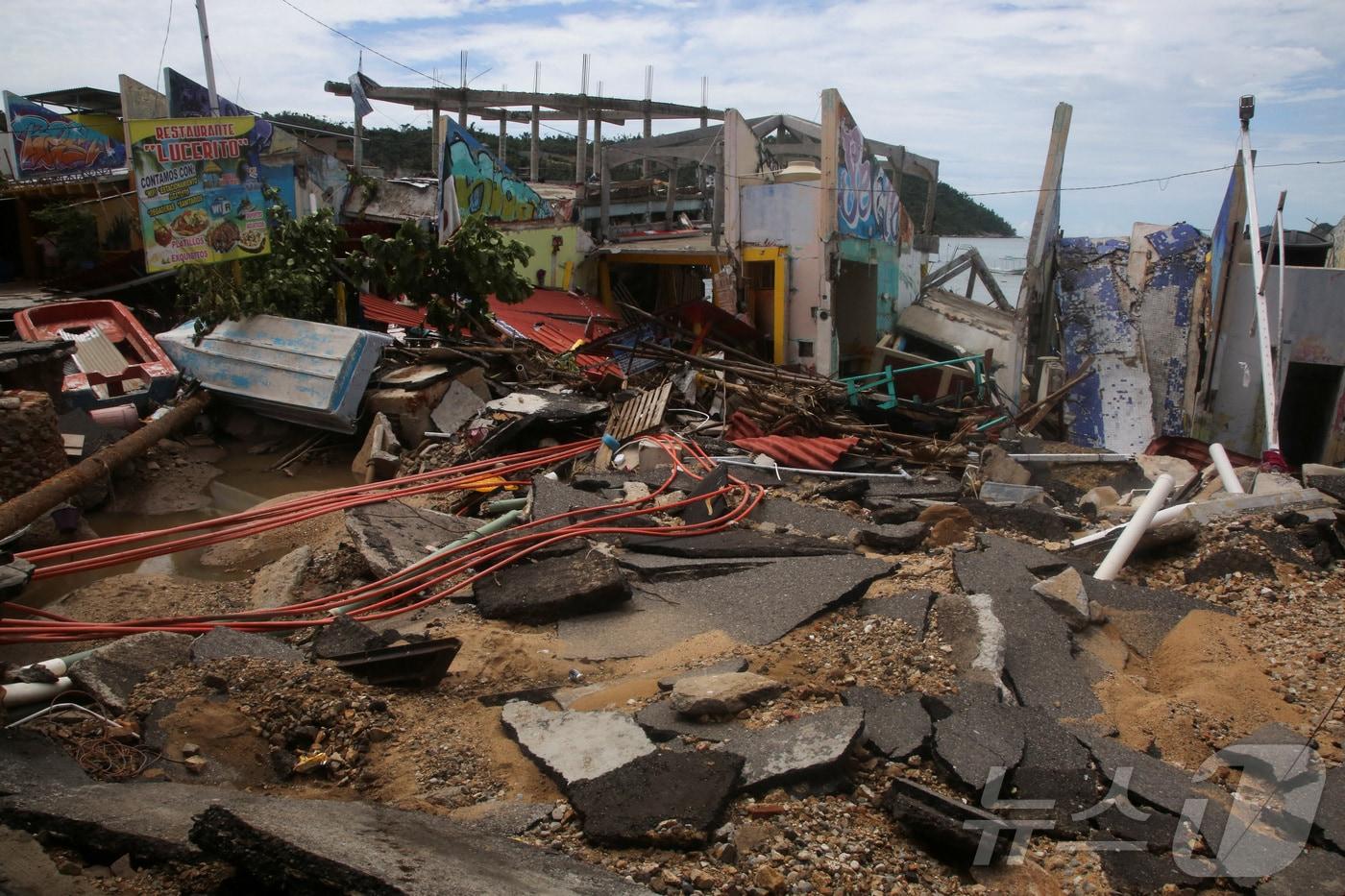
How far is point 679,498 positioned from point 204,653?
3.82 meters

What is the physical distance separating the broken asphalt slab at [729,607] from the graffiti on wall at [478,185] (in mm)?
10421

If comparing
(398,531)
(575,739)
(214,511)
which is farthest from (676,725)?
(214,511)

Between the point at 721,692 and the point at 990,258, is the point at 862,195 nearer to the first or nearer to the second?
the point at 990,258

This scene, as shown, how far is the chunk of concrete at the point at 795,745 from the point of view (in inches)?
129

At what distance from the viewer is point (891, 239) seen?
17.9 meters

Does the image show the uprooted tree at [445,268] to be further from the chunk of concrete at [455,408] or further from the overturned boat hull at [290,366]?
the chunk of concrete at [455,408]

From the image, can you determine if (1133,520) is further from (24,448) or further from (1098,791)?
(24,448)

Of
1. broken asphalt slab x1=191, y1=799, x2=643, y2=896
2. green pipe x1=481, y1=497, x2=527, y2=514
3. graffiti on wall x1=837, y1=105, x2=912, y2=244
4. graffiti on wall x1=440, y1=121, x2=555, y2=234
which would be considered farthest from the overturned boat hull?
graffiti on wall x1=837, y1=105, x2=912, y2=244

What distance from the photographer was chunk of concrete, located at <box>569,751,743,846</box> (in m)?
2.98

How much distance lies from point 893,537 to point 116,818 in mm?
4894

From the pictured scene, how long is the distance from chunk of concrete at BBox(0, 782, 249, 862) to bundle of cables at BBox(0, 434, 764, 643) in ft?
6.45

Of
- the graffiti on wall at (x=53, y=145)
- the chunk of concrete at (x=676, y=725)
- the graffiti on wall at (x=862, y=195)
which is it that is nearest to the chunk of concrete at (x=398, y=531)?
the chunk of concrete at (x=676, y=725)

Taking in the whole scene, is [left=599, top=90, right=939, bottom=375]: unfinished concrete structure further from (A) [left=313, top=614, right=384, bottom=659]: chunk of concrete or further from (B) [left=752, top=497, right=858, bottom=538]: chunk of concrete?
(A) [left=313, top=614, right=384, bottom=659]: chunk of concrete

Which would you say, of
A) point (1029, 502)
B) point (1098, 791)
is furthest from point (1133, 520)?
point (1098, 791)
